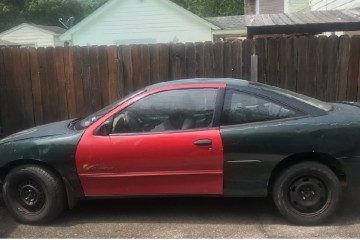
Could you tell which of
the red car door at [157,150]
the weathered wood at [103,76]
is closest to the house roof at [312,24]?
the weathered wood at [103,76]

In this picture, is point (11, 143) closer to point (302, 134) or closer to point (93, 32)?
point (302, 134)

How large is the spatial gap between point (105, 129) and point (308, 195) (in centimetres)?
216

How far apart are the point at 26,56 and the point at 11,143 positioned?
3410mm

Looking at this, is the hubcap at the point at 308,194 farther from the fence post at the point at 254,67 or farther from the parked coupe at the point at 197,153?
the fence post at the point at 254,67

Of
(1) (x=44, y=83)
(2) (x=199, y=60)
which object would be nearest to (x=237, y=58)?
(2) (x=199, y=60)

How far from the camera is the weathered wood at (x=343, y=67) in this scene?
7.12 metres

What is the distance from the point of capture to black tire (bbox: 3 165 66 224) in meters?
4.62

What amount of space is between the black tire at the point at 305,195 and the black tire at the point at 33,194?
225cm

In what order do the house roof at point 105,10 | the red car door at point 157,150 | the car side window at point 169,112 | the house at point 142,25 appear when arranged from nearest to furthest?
the red car door at point 157,150
the car side window at point 169,112
the house roof at point 105,10
the house at point 142,25

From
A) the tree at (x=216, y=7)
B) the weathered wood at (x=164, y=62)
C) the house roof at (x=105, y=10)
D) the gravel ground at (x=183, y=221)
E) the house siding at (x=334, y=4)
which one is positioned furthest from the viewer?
the tree at (x=216, y=7)

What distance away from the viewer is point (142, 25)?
67.5ft

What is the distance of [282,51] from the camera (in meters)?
7.27

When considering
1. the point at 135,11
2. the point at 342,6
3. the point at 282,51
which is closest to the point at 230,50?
the point at 282,51

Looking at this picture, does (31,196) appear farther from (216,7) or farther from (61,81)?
(216,7)
